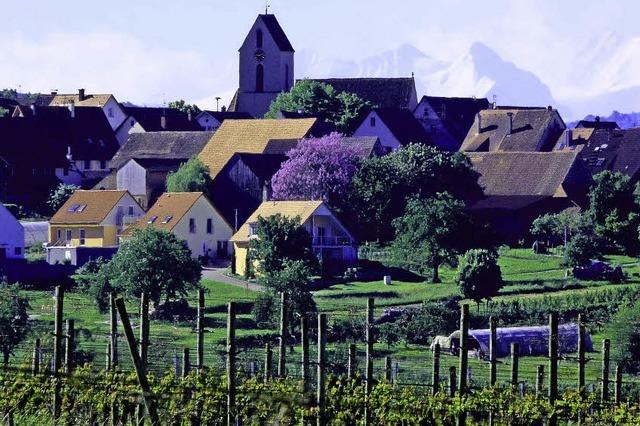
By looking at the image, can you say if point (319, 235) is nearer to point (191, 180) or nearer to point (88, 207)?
point (88, 207)

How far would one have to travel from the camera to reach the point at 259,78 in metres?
112

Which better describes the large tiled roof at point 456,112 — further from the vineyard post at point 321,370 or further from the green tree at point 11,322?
the vineyard post at point 321,370

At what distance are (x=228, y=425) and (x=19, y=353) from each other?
1917 centimetres

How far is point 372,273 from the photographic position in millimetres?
61656

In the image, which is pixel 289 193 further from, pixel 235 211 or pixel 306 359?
pixel 306 359

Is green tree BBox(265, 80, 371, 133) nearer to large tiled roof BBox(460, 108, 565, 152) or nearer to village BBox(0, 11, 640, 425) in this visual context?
village BBox(0, 11, 640, 425)

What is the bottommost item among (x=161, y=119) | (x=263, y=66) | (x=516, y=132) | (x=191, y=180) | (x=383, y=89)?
(x=191, y=180)

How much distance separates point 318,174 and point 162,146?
53.0 feet

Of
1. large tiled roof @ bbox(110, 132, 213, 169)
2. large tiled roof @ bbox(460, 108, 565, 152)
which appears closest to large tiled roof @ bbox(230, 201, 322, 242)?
large tiled roof @ bbox(110, 132, 213, 169)

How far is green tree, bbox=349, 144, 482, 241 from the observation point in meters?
70.8

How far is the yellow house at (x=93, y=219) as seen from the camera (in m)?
71.7

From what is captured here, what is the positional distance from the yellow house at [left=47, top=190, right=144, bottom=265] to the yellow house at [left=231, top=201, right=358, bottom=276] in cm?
687

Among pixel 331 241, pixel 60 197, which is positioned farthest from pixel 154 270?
pixel 60 197

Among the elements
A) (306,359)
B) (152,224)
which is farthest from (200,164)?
(306,359)
